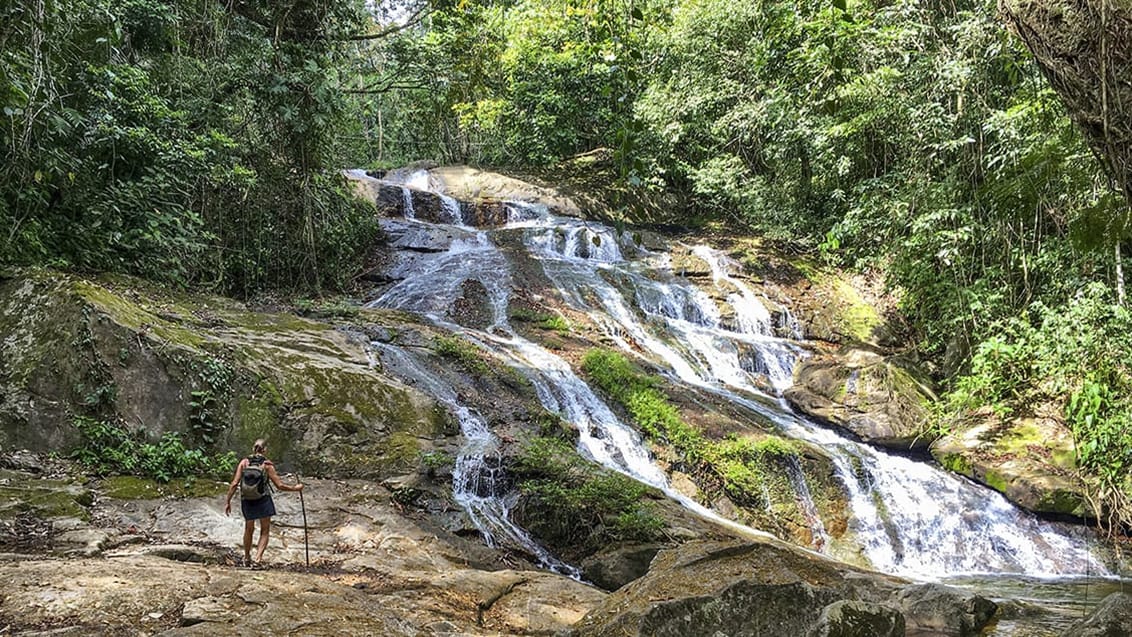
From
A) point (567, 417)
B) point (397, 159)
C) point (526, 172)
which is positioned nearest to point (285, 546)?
point (567, 417)

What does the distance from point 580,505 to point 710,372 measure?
6.29 metres

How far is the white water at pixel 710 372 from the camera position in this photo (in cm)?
887

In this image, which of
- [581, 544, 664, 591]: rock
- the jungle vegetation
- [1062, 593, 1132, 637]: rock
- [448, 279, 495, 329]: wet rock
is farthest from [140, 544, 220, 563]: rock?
[448, 279, 495, 329]: wet rock

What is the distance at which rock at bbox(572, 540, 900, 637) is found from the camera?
11.6 ft

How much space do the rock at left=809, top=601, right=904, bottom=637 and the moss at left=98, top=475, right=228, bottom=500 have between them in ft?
18.8

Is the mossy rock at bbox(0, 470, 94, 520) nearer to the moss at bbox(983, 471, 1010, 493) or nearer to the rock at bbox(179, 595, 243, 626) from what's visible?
the rock at bbox(179, 595, 243, 626)

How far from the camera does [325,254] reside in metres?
14.0

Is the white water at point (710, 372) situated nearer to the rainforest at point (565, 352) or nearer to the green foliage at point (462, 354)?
the rainforest at point (565, 352)

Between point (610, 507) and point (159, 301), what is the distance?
6.62 meters

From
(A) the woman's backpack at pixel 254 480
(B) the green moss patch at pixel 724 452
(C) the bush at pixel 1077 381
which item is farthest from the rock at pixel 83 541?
(C) the bush at pixel 1077 381

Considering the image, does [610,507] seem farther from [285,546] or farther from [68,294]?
[68,294]

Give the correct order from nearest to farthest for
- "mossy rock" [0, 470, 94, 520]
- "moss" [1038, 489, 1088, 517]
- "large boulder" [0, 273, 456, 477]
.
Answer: "mossy rock" [0, 470, 94, 520]
"large boulder" [0, 273, 456, 477]
"moss" [1038, 489, 1088, 517]

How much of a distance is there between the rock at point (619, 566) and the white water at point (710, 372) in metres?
2.56

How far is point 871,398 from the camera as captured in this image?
11609mm
